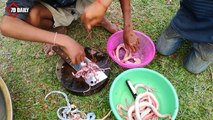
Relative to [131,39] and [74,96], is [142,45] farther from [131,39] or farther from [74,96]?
[74,96]

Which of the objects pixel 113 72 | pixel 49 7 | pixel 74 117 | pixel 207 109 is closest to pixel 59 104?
pixel 74 117

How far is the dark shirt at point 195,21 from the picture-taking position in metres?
1.62

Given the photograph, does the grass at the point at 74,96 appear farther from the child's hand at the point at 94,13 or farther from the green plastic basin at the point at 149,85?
the child's hand at the point at 94,13

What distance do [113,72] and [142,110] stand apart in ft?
1.34

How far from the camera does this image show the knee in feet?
5.65

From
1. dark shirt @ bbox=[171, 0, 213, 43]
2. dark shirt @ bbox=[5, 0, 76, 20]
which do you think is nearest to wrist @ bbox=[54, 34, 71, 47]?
dark shirt @ bbox=[5, 0, 76, 20]

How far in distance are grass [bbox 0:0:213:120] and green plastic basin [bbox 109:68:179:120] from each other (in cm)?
11

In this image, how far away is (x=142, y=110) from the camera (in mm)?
1661

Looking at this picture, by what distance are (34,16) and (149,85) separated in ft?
3.08

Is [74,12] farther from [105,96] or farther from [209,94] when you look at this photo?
[209,94]

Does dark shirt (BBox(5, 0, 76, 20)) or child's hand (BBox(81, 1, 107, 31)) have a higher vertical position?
child's hand (BBox(81, 1, 107, 31))

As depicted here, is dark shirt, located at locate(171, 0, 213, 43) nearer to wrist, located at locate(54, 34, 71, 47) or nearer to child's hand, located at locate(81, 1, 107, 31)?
child's hand, located at locate(81, 1, 107, 31)

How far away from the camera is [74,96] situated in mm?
1814

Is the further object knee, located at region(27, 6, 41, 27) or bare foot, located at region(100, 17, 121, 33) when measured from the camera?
bare foot, located at region(100, 17, 121, 33)
